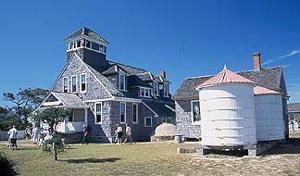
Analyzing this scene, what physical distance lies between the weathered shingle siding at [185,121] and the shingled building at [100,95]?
736cm

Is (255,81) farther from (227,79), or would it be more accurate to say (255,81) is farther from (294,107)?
(294,107)

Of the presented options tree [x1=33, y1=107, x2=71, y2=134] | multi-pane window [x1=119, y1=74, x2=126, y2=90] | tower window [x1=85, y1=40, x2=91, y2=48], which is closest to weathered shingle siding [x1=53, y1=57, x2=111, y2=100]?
tower window [x1=85, y1=40, x2=91, y2=48]

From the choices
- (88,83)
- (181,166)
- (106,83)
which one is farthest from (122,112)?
(181,166)

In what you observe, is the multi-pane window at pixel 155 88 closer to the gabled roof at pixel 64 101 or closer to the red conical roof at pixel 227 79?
the gabled roof at pixel 64 101

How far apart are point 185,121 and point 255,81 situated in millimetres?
6809

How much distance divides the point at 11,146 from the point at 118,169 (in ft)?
51.9

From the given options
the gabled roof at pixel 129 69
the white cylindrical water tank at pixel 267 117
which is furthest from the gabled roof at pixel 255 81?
the gabled roof at pixel 129 69

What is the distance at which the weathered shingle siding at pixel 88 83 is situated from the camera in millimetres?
36812

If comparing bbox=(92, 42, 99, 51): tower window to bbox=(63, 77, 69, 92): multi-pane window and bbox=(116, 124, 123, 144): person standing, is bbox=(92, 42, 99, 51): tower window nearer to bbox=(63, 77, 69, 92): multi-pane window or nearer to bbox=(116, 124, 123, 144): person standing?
bbox=(63, 77, 69, 92): multi-pane window

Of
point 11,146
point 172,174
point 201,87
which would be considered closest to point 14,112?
point 11,146

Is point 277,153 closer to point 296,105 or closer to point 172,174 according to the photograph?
point 172,174

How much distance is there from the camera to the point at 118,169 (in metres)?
14.6

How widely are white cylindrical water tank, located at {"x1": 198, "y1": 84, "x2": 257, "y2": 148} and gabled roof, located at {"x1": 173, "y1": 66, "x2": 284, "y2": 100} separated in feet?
33.6

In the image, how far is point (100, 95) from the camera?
36750 mm
